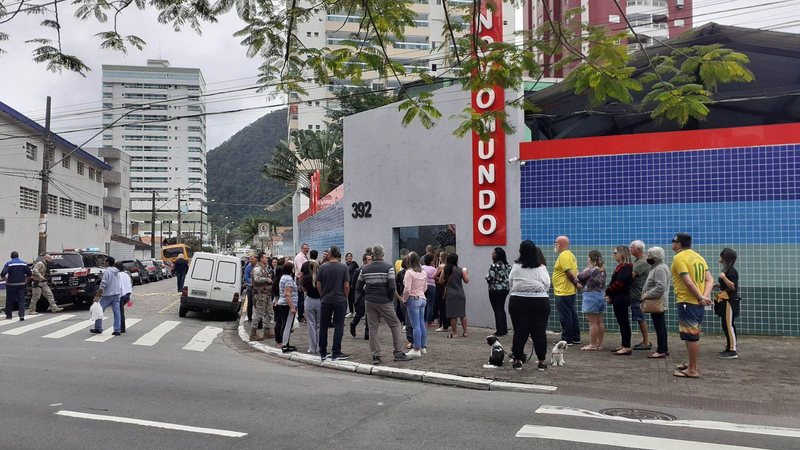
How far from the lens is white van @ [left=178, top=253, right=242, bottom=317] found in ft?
58.9

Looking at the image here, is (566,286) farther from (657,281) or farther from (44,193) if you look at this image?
(44,193)

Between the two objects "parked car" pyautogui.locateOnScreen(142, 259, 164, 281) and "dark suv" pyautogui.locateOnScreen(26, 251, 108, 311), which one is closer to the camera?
"dark suv" pyautogui.locateOnScreen(26, 251, 108, 311)

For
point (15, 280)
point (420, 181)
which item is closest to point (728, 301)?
point (420, 181)

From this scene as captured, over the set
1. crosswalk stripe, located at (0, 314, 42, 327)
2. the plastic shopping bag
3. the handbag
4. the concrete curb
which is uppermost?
the handbag


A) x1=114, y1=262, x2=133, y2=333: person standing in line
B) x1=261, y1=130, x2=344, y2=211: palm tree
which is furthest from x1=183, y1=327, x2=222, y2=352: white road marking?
x1=261, y1=130, x2=344, y2=211: palm tree

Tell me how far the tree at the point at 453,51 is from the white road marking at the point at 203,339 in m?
5.86

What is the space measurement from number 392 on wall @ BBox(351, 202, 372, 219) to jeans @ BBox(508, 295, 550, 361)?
8.62m

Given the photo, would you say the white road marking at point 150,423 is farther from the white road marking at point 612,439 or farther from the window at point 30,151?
the window at point 30,151

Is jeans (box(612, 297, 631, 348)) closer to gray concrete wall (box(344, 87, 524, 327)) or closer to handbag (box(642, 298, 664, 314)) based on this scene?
handbag (box(642, 298, 664, 314))

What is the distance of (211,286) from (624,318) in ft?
37.7

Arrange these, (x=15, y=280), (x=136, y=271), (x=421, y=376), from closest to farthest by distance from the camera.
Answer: (x=421, y=376) → (x=15, y=280) → (x=136, y=271)

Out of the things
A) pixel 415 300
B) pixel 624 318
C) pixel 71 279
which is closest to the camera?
pixel 624 318

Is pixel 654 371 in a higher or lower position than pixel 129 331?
higher

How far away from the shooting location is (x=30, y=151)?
3662 centimetres
